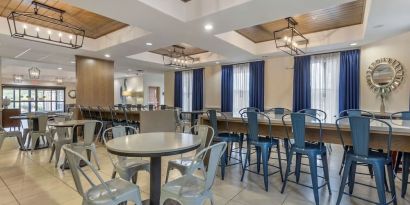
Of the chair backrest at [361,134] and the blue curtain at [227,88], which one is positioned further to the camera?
the blue curtain at [227,88]

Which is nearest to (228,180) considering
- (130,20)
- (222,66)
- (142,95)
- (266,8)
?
(266,8)

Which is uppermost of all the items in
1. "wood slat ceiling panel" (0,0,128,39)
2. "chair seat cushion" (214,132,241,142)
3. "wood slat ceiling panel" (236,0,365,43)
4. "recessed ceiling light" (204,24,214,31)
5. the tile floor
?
"wood slat ceiling panel" (0,0,128,39)

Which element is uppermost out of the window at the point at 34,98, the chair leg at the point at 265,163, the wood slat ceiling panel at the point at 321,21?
the wood slat ceiling panel at the point at 321,21

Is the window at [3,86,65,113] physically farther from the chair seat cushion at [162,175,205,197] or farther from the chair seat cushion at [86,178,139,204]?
the chair seat cushion at [162,175,205,197]

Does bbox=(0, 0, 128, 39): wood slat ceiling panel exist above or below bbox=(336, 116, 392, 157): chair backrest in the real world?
above

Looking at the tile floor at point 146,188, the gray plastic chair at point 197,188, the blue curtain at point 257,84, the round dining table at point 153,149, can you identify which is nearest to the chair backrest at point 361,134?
the tile floor at point 146,188

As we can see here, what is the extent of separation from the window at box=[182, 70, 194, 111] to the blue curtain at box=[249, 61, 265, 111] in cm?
295

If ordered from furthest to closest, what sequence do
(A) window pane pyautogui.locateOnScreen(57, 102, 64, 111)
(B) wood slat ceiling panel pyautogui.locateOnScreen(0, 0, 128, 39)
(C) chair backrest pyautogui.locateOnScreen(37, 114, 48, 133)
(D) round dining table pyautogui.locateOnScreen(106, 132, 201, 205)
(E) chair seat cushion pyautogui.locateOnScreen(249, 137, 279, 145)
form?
1. (A) window pane pyautogui.locateOnScreen(57, 102, 64, 111)
2. (C) chair backrest pyautogui.locateOnScreen(37, 114, 48, 133)
3. (B) wood slat ceiling panel pyautogui.locateOnScreen(0, 0, 128, 39)
4. (E) chair seat cushion pyautogui.locateOnScreen(249, 137, 279, 145)
5. (D) round dining table pyautogui.locateOnScreen(106, 132, 201, 205)

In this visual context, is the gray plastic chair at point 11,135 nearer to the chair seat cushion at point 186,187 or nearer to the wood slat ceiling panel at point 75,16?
the wood slat ceiling panel at point 75,16

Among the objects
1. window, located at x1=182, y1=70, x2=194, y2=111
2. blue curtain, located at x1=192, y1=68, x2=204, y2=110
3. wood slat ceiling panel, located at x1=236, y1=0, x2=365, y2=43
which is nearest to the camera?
wood slat ceiling panel, located at x1=236, y1=0, x2=365, y2=43

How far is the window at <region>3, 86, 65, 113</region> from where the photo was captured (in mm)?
13325

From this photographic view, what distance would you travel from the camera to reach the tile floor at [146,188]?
2691 mm

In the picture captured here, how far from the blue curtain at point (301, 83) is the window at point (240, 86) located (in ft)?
5.84

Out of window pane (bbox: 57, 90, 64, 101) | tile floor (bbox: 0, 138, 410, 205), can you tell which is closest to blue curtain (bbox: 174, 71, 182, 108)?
tile floor (bbox: 0, 138, 410, 205)
